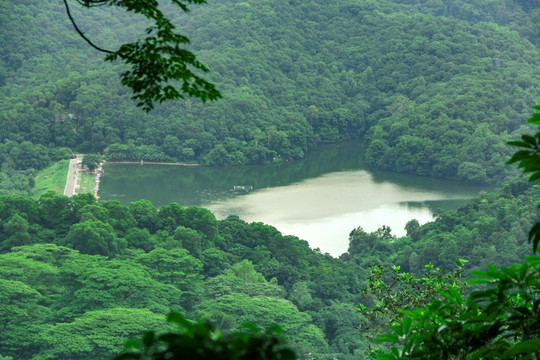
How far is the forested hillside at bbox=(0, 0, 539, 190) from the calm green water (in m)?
2.15

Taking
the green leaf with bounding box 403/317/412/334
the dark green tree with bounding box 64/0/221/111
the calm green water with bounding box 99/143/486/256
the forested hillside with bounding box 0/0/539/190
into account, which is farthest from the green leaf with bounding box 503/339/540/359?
the forested hillside with bounding box 0/0/539/190

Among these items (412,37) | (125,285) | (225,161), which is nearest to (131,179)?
(225,161)

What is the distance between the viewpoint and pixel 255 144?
50594 mm

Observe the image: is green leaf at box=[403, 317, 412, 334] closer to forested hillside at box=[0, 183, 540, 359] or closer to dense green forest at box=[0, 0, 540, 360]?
dense green forest at box=[0, 0, 540, 360]

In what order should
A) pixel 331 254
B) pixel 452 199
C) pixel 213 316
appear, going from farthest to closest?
pixel 452 199 < pixel 331 254 < pixel 213 316

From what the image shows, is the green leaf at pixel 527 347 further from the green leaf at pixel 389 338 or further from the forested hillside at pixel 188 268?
the forested hillside at pixel 188 268

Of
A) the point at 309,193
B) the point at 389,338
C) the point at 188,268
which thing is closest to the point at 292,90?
the point at 309,193

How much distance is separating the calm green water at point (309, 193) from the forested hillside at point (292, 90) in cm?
215

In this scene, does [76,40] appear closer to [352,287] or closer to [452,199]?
[452,199]

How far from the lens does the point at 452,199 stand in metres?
40.8

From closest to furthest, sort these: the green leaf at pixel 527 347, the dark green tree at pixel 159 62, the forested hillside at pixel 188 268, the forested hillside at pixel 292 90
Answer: the green leaf at pixel 527 347
the dark green tree at pixel 159 62
the forested hillside at pixel 188 268
the forested hillside at pixel 292 90

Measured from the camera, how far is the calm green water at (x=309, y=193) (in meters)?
35.4

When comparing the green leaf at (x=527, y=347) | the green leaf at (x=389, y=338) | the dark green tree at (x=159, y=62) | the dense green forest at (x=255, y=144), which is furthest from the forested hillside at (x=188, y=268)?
the green leaf at (x=527, y=347)

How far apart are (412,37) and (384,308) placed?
56613 mm
